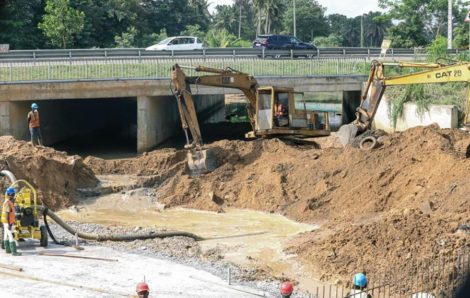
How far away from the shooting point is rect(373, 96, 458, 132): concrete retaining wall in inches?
1222

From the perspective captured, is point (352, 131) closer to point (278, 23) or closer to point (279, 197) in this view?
point (279, 197)

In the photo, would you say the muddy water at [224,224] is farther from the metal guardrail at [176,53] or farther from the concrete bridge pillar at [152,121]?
the metal guardrail at [176,53]

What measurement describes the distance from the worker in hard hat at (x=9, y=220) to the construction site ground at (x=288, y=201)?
9.65ft


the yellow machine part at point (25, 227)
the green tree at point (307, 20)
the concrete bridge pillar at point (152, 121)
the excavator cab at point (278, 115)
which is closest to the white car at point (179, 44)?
the concrete bridge pillar at point (152, 121)

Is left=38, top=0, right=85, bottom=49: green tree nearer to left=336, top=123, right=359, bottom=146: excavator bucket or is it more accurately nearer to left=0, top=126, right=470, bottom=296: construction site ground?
left=0, top=126, right=470, bottom=296: construction site ground

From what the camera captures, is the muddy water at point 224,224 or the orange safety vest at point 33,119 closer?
the muddy water at point 224,224

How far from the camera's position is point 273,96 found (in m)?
26.3

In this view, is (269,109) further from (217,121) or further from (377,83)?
(217,121)

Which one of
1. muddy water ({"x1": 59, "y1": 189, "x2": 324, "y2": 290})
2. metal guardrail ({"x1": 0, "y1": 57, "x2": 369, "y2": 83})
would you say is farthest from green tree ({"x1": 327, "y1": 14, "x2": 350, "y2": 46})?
muddy water ({"x1": 59, "y1": 189, "x2": 324, "y2": 290})

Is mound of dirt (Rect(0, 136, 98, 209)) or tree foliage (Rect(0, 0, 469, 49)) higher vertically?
tree foliage (Rect(0, 0, 469, 49))

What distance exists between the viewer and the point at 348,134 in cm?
2677

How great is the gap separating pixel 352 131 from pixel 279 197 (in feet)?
17.2

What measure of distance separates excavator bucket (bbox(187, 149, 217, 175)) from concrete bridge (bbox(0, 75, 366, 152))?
24.0 feet

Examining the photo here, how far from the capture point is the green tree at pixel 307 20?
97406 millimetres
